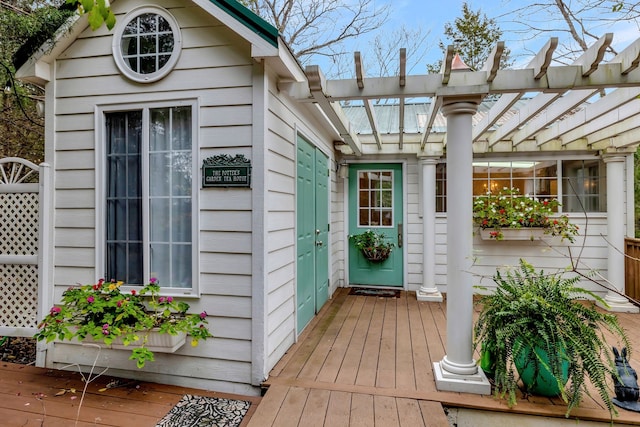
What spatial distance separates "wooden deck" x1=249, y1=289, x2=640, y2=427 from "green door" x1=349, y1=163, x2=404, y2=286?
5.19 ft

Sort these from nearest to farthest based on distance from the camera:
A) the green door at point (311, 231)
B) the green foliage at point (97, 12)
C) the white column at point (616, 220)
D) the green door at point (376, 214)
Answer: the green foliage at point (97, 12), the green door at point (311, 231), the white column at point (616, 220), the green door at point (376, 214)

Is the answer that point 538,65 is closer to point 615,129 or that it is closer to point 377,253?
point 615,129

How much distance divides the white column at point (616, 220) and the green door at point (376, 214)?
2604 mm

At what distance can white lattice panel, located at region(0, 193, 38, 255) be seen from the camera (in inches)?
109

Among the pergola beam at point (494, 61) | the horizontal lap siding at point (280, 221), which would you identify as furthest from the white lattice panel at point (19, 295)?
the pergola beam at point (494, 61)

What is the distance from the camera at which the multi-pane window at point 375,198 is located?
5254 millimetres

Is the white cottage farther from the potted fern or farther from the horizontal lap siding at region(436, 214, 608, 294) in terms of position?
the horizontal lap siding at region(436, 214, 608, 294)

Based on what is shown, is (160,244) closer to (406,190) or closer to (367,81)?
(367,81)

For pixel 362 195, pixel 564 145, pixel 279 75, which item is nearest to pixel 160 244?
pixel 279 75

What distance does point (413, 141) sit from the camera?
15.4ft

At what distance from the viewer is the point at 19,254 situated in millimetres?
2797

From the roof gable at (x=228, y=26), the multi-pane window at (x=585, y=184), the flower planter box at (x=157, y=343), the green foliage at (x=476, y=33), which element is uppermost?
the green foliage at (x=476, y=33)

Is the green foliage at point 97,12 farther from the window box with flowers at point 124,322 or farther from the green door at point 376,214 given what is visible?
the green door at point 376,214

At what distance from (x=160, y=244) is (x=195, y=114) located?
3.39 ft
